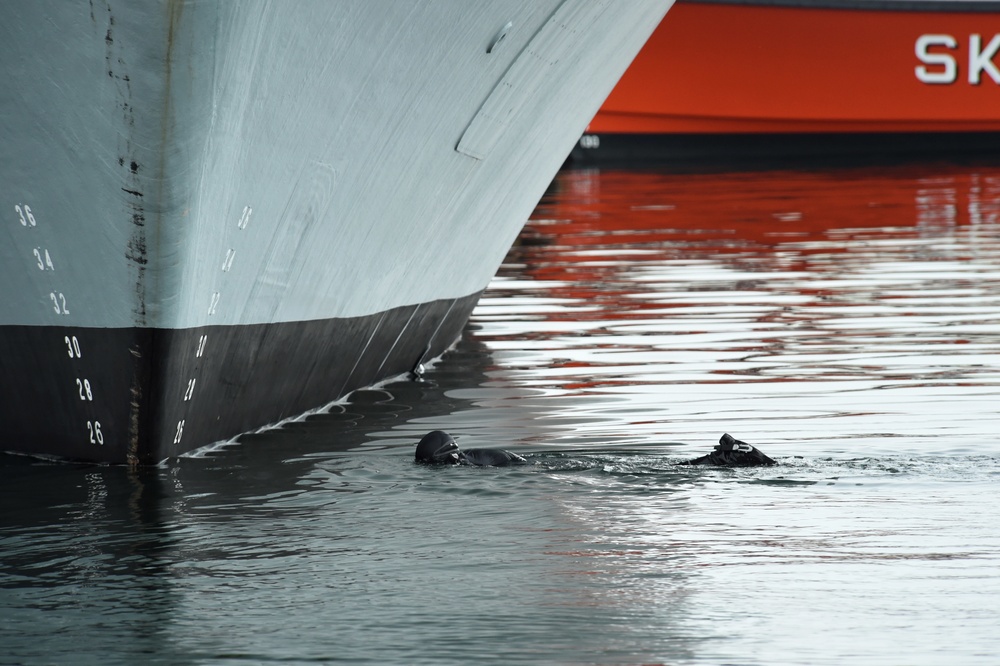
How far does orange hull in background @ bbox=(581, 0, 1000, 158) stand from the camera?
2692 cm

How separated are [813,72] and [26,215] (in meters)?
23.4

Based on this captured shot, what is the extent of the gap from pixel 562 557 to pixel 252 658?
109cm

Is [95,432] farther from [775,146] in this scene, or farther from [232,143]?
[775,146]

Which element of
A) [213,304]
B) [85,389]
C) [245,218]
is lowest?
[85,389]

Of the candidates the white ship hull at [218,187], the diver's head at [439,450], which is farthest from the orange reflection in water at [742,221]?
the diver's head at [439,450]

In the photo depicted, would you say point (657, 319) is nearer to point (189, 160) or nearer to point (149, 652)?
point (189, 160)

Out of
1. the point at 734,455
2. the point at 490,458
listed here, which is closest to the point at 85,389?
the point at 490,458

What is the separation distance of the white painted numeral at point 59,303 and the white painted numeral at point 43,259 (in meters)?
0.10

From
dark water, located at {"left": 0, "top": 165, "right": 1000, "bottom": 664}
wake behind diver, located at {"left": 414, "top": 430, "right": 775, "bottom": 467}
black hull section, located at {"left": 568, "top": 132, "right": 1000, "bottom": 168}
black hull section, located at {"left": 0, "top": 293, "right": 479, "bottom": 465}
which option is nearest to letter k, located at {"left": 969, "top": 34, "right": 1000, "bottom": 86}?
black hull section, located at {"left": 568, "top": 132, "right": 1000, "bottom": 168}

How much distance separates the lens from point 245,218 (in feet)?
18.5

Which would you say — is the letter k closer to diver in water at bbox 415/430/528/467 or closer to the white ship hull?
the white ship hull

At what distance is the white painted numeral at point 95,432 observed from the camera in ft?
19.1

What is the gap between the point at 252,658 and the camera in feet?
12.1

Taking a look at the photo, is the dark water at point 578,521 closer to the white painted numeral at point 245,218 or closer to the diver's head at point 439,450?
the diver's head at point 439,450
